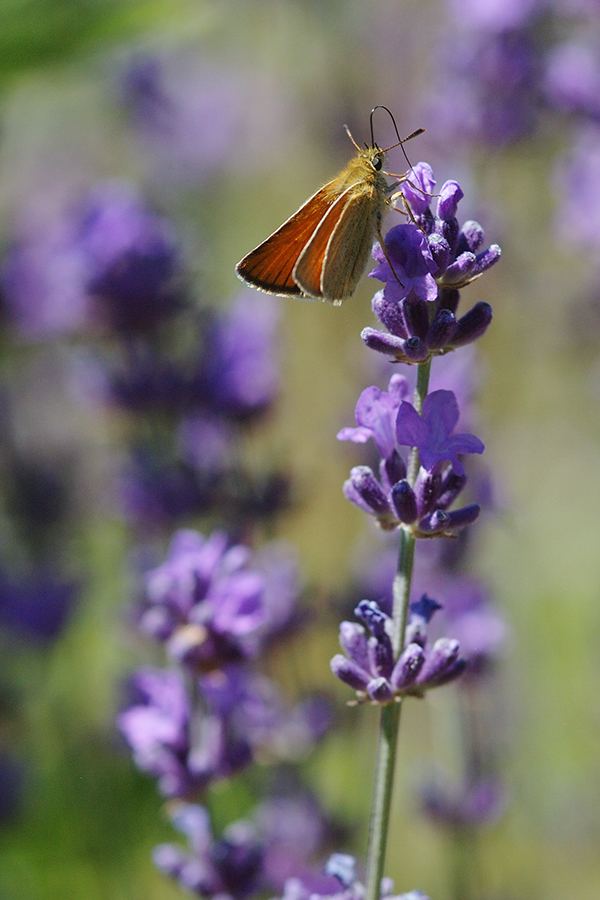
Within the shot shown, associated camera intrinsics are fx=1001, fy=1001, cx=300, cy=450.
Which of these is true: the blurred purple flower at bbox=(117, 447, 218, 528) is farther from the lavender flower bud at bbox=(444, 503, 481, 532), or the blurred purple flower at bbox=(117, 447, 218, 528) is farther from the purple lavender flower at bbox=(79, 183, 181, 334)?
the lavender flower bud at bbox=(444, 503, 481, 532)

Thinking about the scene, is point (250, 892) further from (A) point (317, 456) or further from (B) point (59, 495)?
(A) point (317, 456)

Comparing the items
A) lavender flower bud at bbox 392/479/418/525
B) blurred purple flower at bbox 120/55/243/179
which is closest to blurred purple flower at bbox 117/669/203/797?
lavender flower bud at bbox 392/479/418/525

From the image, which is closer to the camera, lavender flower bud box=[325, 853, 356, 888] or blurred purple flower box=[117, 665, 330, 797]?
lavender flower bud box=[325, 853, 356, 888]

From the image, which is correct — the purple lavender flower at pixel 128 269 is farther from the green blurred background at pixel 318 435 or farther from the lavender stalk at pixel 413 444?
the lavender stalk at pixel 413 444

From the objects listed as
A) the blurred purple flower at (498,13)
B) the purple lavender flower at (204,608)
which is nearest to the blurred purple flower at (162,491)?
the purple lavender flower at (204,608)

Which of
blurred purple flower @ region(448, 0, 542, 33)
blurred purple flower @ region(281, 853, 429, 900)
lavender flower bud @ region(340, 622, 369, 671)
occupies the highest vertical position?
blurred purple flower @ region(448, 0, 542, 33)

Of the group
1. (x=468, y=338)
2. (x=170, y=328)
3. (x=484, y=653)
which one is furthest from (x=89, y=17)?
(x=484, y=653)
